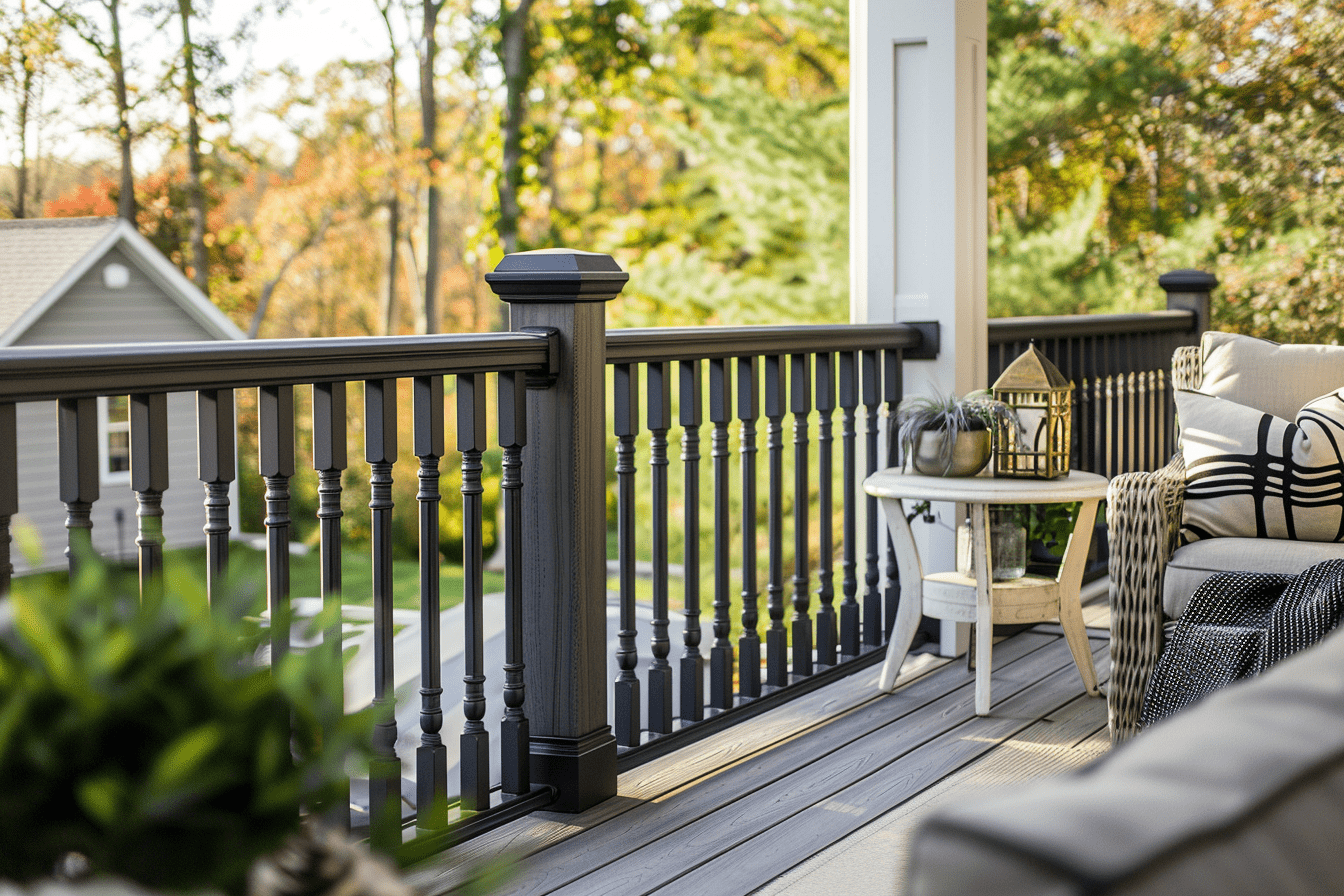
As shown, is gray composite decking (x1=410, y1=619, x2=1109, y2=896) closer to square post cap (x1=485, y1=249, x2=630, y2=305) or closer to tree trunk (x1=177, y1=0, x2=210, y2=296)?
square post cap (x1=485, y1=249, x2=630, y2=305)

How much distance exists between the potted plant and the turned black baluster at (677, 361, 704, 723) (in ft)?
1.93

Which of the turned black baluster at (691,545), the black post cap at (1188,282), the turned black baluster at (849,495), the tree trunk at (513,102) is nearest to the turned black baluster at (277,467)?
the turned black baluster at (691,545)

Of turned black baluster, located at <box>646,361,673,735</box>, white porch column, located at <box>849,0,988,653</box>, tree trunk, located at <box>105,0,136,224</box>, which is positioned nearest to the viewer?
turned black baluster, located at <box>646,361,673,735</box>

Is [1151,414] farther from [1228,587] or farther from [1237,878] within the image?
[1237,878]

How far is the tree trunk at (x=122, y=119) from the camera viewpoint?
11.9 metres

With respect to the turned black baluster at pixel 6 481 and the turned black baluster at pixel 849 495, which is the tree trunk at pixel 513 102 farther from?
the turned black baluster at pixel 6 481

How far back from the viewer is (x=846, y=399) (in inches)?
139

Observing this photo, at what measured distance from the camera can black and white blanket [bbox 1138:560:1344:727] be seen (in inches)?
88.9

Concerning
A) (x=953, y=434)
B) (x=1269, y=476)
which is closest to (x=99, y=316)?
(x=953, y=434)

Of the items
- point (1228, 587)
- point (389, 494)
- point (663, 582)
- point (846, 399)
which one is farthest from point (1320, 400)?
point (389, 494)

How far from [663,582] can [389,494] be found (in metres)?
0.84

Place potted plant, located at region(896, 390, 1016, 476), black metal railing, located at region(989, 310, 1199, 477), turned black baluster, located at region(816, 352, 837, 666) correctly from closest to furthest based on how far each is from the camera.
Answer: potted plant, located at region(896, 390, 1016, 476)
turned black baluster, located at region(816, 352, 837, 666)
black metal railing, located at region(989, 310, 1199, 477)

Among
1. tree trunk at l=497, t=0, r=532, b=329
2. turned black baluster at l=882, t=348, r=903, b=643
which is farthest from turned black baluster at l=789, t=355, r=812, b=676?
tree trunk at l=497, t=0, r=532, b=329

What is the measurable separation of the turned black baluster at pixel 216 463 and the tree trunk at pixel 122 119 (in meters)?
11.2
